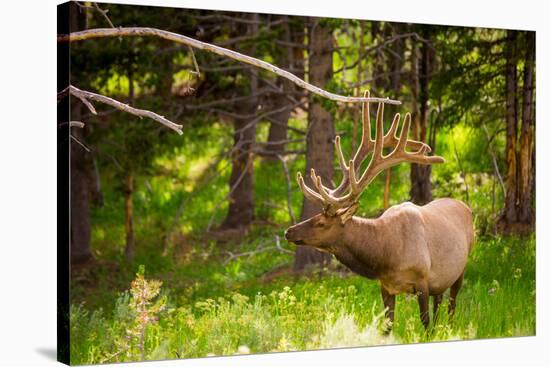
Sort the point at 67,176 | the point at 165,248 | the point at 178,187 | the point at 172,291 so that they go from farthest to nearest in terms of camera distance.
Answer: the point at 178,187 → the point at 165,248 → the point at 172,291 → the point at 67,176

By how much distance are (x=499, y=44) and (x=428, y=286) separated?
206 cm

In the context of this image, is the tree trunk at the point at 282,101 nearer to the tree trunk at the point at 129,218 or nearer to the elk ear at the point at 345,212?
the tree trunk at the point at 129,218

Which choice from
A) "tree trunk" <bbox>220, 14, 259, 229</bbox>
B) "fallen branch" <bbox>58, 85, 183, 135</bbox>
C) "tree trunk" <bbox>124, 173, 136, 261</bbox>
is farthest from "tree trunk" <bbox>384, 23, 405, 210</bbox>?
"fallen branch" <bbox>58, 85, 183, 135</bbox>

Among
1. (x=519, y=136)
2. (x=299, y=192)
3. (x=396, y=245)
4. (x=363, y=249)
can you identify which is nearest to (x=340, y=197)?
(x=363, y=249)

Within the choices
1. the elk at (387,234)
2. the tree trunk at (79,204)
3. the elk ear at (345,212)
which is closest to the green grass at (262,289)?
the tree trunk at (79,204)

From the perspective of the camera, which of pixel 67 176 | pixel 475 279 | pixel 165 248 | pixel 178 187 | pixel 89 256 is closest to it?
pixel 67 176

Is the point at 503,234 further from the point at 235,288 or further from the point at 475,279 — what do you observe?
the point at 235,288

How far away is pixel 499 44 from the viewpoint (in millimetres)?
8055

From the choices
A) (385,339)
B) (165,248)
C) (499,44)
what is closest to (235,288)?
(385,339)

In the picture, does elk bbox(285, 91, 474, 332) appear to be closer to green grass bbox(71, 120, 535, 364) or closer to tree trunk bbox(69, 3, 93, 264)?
green grass bbox(71, 120, 535, 364)

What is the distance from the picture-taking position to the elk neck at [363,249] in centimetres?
684

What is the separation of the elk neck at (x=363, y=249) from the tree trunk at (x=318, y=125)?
1247mm

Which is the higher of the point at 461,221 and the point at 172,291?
the point at 461,221
